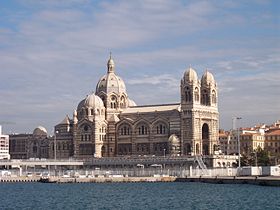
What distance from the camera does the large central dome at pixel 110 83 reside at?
163375 millimetres

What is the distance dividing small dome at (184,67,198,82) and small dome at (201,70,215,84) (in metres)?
5.29

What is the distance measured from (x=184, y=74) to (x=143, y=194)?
234ft

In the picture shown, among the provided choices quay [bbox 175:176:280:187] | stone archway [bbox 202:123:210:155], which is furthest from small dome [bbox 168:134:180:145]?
quay [bbox 175:176:280:187]

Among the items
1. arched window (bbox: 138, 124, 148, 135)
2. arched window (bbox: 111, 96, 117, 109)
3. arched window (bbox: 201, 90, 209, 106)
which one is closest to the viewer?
arched window (bbox: 138, 124, 148, 135)

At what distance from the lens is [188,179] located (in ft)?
364

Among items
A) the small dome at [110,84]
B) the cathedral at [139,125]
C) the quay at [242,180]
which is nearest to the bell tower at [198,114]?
the cathedral at [139,125]

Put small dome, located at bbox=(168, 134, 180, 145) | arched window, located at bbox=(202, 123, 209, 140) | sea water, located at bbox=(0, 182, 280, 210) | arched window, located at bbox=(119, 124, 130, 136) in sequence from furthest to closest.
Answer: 1. arched window, located at bbox=(119, 124, 130, 136)
2. arched window, located at bbox=(202, 123, 209, 140)
3. small dome, located at bbox=(168, 134, 180, 145)
4. sea water, located at bbox=(0, 182, 280, 210)

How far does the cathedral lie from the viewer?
145000 millimetres

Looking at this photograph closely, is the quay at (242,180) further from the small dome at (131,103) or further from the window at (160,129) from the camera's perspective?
the small dome at (131,103)

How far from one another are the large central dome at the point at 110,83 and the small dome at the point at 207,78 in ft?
64.6

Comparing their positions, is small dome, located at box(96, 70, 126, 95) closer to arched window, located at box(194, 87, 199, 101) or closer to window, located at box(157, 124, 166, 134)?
window, located at box(157, 124, 166, 134)

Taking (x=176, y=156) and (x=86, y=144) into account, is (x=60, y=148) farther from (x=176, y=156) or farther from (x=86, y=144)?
(x=176, y=156)

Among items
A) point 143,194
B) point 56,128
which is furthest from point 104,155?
point 143,194

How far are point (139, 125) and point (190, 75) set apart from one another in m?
14.7
